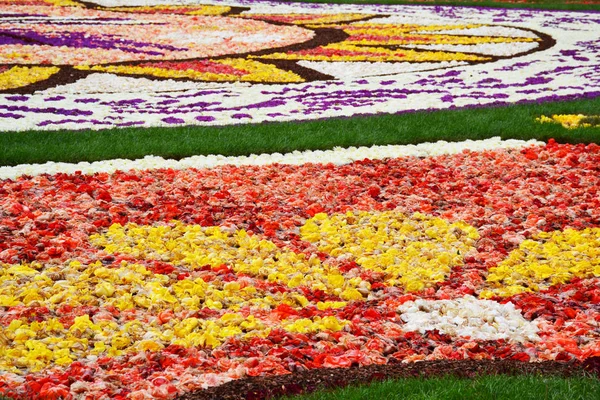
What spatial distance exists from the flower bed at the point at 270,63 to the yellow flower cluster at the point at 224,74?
0.15 ft

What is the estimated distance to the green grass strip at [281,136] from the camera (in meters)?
11.8

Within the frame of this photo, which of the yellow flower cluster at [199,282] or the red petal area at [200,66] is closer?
the yellow flower cluster at [199,282]

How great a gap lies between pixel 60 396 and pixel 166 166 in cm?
592

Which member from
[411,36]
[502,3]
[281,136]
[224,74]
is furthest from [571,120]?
[502,3]

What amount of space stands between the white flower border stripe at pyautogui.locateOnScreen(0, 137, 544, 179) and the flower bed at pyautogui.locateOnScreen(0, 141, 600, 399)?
22 centimetres

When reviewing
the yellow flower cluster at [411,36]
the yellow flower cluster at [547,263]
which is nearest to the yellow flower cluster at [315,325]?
the yellow flower cluster at [547,263]

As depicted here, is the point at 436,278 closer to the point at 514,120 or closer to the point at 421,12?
the point at 514,120

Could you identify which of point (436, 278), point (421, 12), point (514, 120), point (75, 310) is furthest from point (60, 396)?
point (421, 12)

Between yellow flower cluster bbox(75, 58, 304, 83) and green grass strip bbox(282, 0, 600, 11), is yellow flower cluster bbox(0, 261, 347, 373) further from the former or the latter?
green grass strip bbox(282, 0, 600, 11)

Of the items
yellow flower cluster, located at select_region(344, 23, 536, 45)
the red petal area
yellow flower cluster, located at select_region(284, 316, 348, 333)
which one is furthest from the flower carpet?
yellow flower cluster, located at select_region(344, 23, 536, 45)

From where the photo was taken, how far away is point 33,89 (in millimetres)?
17578

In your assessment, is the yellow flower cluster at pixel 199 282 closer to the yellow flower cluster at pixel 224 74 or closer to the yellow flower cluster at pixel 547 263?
the yellow flower cluster at pixel 547 263

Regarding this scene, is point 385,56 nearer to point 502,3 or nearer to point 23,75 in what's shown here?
point 23,75

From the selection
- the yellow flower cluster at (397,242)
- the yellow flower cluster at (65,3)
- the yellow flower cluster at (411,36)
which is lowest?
the yellow flower cluster at (397,242)
